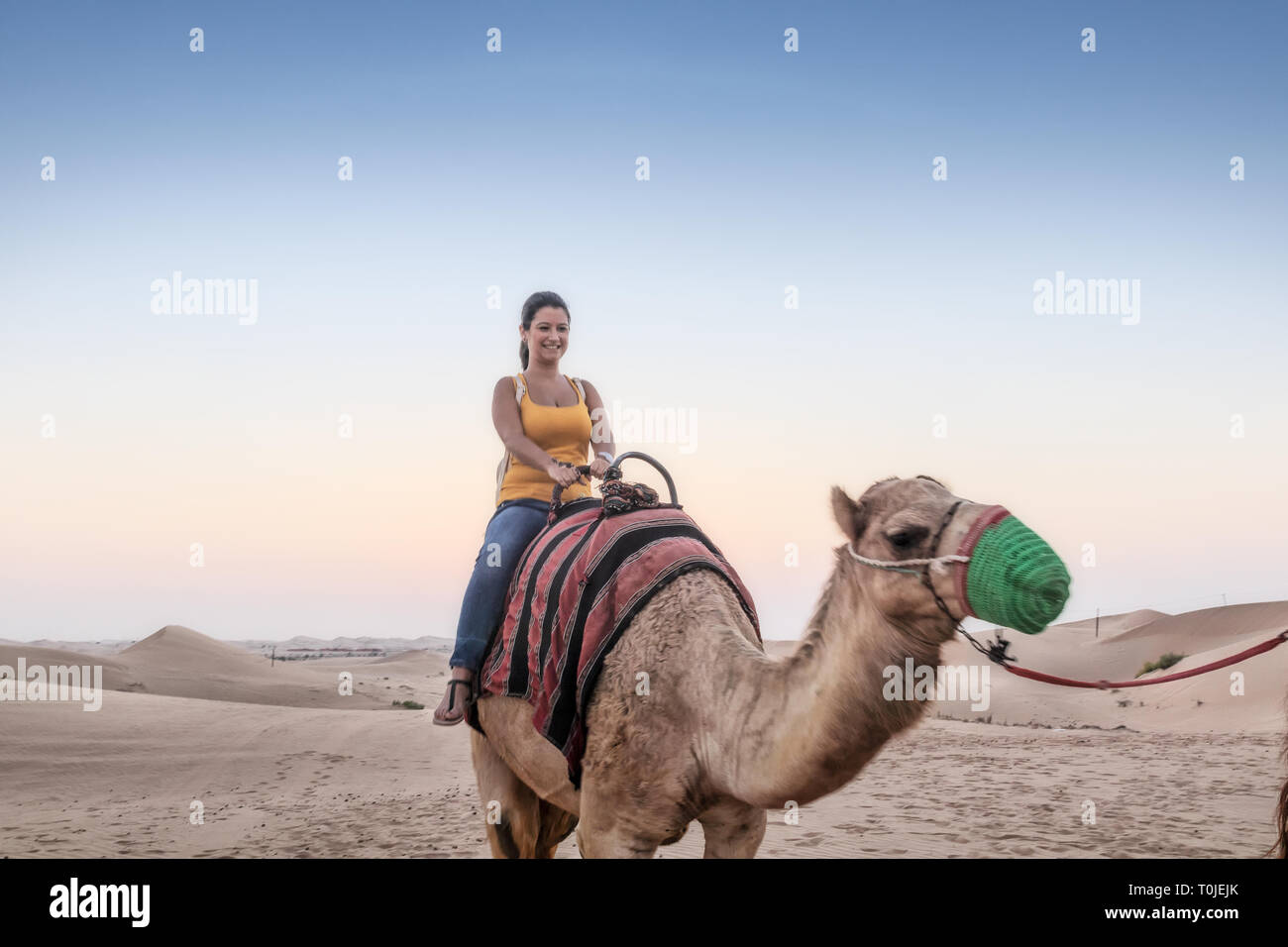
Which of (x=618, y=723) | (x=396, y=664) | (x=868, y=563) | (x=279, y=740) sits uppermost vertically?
(x=868, y=563)

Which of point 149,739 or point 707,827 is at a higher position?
point 707,827

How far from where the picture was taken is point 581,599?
4230 millimetres

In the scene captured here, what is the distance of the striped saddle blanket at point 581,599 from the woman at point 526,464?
0.32 m

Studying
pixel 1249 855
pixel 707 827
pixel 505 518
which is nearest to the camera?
pixel 707 827

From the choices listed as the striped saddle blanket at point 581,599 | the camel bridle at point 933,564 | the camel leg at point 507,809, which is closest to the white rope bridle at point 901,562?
the camel bridle at point 933,564

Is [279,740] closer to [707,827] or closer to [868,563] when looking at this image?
[707,827]

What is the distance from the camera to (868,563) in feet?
10.6

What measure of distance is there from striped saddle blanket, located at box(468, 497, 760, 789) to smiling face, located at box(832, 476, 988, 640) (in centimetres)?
102

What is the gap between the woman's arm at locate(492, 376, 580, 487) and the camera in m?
5.27

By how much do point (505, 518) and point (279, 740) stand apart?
45.6 feet

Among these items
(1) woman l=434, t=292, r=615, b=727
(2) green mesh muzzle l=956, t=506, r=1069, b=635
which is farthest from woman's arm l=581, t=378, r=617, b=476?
(2) green mesh muzzle l=956, t=506, r=1069, b=635

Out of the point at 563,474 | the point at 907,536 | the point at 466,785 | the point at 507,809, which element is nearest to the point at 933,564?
the point at 907,536

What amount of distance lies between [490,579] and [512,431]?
33.9 inches
